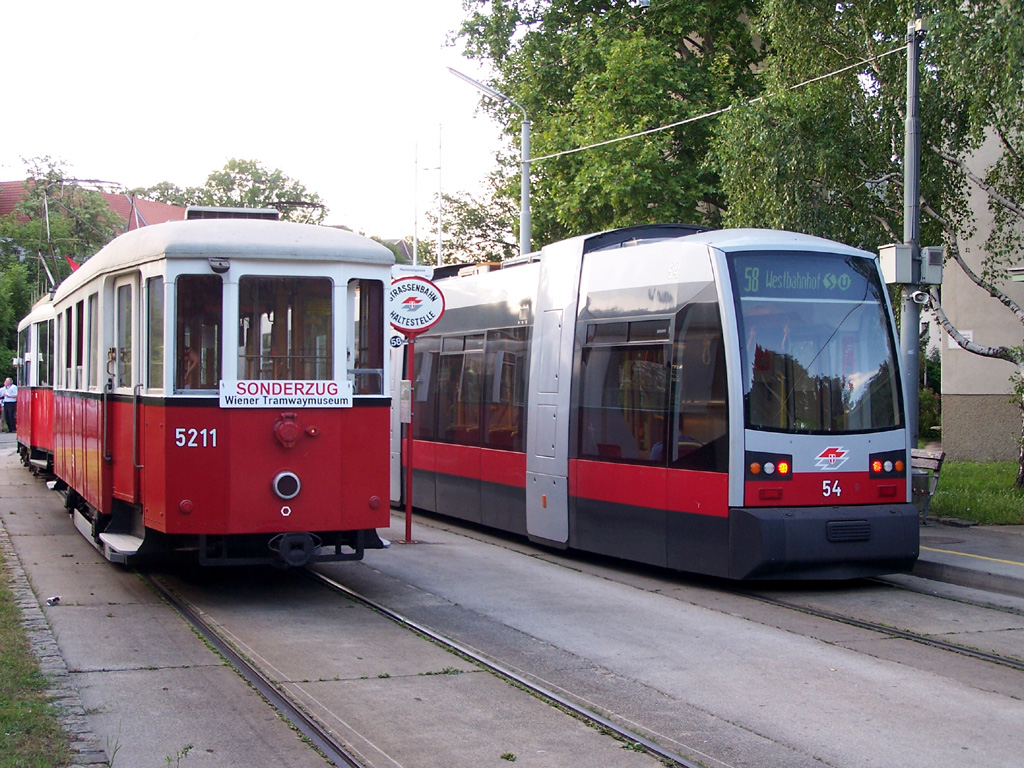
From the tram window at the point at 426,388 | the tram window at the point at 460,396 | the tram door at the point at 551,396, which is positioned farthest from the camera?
the tram window at the point at 426,388

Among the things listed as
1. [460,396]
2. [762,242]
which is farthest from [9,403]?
[762,242]

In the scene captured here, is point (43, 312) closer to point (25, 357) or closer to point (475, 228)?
point (25, 357)

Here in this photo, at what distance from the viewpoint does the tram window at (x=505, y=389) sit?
1305 cm

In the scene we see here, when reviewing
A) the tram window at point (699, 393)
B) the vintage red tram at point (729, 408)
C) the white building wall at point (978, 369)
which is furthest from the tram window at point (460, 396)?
the white building wall at point (978, 369)

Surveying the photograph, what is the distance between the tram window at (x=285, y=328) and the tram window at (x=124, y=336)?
57.2 inches

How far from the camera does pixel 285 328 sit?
Answer: 9.22m

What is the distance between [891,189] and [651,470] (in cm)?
1047

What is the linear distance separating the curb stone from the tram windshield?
18.6ft

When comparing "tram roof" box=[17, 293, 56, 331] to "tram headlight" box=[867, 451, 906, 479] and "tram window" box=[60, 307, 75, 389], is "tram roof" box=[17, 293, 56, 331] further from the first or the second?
"tram headlight" box=[867, 451, 906, 479]

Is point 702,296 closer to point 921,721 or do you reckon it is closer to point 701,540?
point 701,540

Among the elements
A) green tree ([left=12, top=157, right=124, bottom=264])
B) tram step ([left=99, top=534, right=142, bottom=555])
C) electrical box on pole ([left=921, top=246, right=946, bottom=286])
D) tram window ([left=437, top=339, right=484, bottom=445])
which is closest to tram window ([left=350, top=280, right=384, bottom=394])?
tram step ([left=99, top=534, right=142, bottom=555])

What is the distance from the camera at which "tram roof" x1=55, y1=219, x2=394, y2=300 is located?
359 inches

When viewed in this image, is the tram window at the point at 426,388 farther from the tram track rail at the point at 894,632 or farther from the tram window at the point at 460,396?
the tram track rail at the point at 894,632

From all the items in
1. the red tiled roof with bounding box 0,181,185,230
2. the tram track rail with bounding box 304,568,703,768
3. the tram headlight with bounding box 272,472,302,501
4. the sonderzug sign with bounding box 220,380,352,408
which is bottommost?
the tram track rail with bounding box 304,568,703,768
